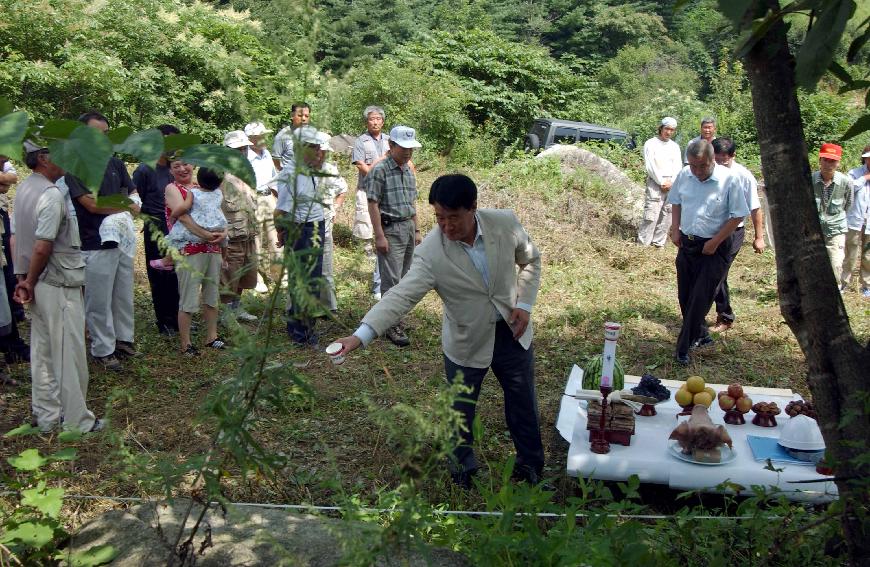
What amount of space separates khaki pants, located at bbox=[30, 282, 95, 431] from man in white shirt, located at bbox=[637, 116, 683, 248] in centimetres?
836

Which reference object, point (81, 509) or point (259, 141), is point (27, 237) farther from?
point (259, 141)

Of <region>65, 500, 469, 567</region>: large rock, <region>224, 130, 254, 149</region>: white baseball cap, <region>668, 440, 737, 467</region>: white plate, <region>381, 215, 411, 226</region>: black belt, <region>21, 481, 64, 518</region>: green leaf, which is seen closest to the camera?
<region>65, 500, 469, 567</region>: large rock

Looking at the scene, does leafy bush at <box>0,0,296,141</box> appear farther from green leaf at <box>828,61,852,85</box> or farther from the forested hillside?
green leaf at <box>828,61,852,85</box>

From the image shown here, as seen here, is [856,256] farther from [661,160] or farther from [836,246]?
[661,160]

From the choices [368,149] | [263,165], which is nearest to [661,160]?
[368,149]

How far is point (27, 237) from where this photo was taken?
5.20 m

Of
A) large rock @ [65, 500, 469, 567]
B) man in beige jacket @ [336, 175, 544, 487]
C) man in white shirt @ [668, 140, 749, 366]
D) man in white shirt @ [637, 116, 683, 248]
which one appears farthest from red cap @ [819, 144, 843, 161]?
large rock @ [65, 500, 469, 567]

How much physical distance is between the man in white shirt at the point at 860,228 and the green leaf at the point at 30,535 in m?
Result: 8.78

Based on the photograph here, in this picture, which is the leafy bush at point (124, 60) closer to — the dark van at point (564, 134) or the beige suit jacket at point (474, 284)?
the dark van at point (564, 134)

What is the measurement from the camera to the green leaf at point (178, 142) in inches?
73.8

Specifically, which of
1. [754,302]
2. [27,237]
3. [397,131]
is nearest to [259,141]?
[397,131]

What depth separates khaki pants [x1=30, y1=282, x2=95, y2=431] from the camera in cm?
517

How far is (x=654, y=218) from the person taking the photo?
456 inches

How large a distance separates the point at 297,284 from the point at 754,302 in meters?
8.49
